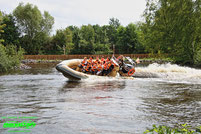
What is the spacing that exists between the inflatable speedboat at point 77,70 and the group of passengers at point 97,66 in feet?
0.88

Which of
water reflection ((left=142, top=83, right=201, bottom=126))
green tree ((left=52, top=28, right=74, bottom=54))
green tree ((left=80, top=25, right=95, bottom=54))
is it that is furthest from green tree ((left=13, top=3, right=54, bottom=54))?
water reflection ((left=142, top=83, right=201, bottom=126))

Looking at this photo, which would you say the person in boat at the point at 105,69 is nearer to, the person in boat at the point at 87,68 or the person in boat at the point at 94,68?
the person in boat at the point at 94,68

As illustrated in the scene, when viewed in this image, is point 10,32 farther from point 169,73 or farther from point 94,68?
point 169,73

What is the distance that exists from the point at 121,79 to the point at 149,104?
6.45m

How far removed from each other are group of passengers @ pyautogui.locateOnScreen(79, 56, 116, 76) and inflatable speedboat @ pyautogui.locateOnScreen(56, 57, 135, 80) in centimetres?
27

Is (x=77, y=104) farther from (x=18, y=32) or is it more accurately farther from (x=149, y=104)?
(x=18, y=32)

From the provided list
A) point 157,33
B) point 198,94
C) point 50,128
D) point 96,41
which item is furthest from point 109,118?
point 96,41

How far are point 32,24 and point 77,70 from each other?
47.2 m

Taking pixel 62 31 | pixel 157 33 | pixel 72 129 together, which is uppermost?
pixel 62 31

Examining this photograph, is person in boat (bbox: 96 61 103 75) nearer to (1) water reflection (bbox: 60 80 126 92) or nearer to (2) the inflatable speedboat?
(2) the inflatable speedboat

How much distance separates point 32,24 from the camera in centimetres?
5694

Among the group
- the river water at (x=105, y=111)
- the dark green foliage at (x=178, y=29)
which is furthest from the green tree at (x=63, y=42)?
the river water at (x=105, y=111)

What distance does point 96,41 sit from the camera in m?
60.0

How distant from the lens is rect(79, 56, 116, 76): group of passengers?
44.6ft
